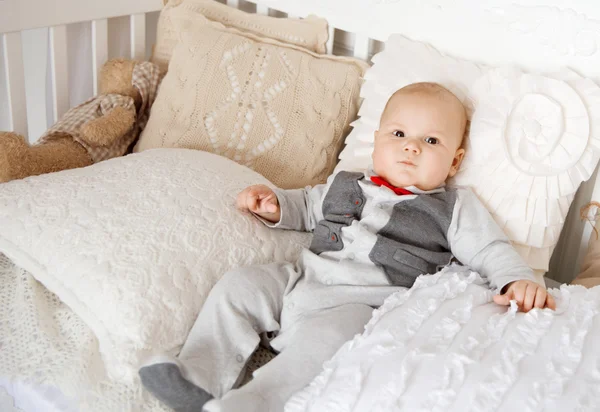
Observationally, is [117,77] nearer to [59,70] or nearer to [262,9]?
[59,70]

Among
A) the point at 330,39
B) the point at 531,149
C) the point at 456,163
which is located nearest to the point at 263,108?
the point at 330,39

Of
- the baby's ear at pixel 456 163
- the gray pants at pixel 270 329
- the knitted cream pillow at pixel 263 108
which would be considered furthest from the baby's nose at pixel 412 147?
the knitted cream pillow at pixel 263 108

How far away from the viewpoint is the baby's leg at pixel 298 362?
A: 2.81 feet

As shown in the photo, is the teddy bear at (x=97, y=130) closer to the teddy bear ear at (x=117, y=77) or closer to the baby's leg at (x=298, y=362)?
the teddy bear ear at (x=117, y=77)

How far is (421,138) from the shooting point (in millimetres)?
A: 1216

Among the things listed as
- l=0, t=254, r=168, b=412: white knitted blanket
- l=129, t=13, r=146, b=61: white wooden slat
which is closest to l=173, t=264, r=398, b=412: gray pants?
l=0, t=254, r=168, b=412: white knitted blanket

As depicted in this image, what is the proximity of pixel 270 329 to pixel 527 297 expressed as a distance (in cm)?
40

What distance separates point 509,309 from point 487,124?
0.40 metres

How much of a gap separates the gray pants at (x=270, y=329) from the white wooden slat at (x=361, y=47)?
0.68 m

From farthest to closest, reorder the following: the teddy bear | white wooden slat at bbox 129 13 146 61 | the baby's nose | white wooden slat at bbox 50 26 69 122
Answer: white wooden slat at bbox 129 13 146 61 → white wooden slat at bbox 50 26 69 122 → the teddy bear → the baby's nose

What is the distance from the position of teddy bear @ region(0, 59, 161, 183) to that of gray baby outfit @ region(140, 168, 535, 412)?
517 mm

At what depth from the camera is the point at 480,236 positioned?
3.74ft

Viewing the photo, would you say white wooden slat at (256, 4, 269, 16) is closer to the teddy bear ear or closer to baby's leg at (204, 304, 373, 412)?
the teddy bear ear

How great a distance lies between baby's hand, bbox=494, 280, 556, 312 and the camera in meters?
0.99
